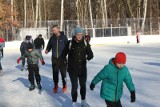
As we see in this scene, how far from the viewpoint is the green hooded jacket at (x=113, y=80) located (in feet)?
16.7

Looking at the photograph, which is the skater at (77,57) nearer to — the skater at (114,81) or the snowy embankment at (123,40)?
the skater at (114,81)

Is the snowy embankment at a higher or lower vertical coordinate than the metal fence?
lower

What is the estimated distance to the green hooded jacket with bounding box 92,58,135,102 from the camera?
16.7 ft

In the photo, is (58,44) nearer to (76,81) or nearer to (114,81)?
(76,81)

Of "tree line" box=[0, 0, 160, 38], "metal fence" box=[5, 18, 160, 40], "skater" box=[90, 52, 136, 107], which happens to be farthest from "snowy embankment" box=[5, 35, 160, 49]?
"skater" box=[90, 52, 136, 107]

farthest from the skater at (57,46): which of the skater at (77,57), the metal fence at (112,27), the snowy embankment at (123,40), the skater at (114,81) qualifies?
the metal fence at (112,27)

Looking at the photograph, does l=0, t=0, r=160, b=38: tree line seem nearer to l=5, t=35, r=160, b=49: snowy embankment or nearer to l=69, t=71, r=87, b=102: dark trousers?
l=5, t=35, r=160, b=49: snowy embankment

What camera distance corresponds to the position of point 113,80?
16.9 ft

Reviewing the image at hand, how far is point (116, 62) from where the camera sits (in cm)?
492

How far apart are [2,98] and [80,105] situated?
6.82 feet

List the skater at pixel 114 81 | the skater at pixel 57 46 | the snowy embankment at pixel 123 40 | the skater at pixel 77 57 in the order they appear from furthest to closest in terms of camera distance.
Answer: the snowy embankment at pixel 123 40 < the skater at pixel 57 46 < the skater at pixel 77 57 < the skater at pixel 114 81

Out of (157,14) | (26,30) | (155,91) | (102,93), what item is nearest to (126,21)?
(26,30)

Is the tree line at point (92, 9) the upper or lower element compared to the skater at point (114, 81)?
upper

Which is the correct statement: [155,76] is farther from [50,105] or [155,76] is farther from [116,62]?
[116,62]
